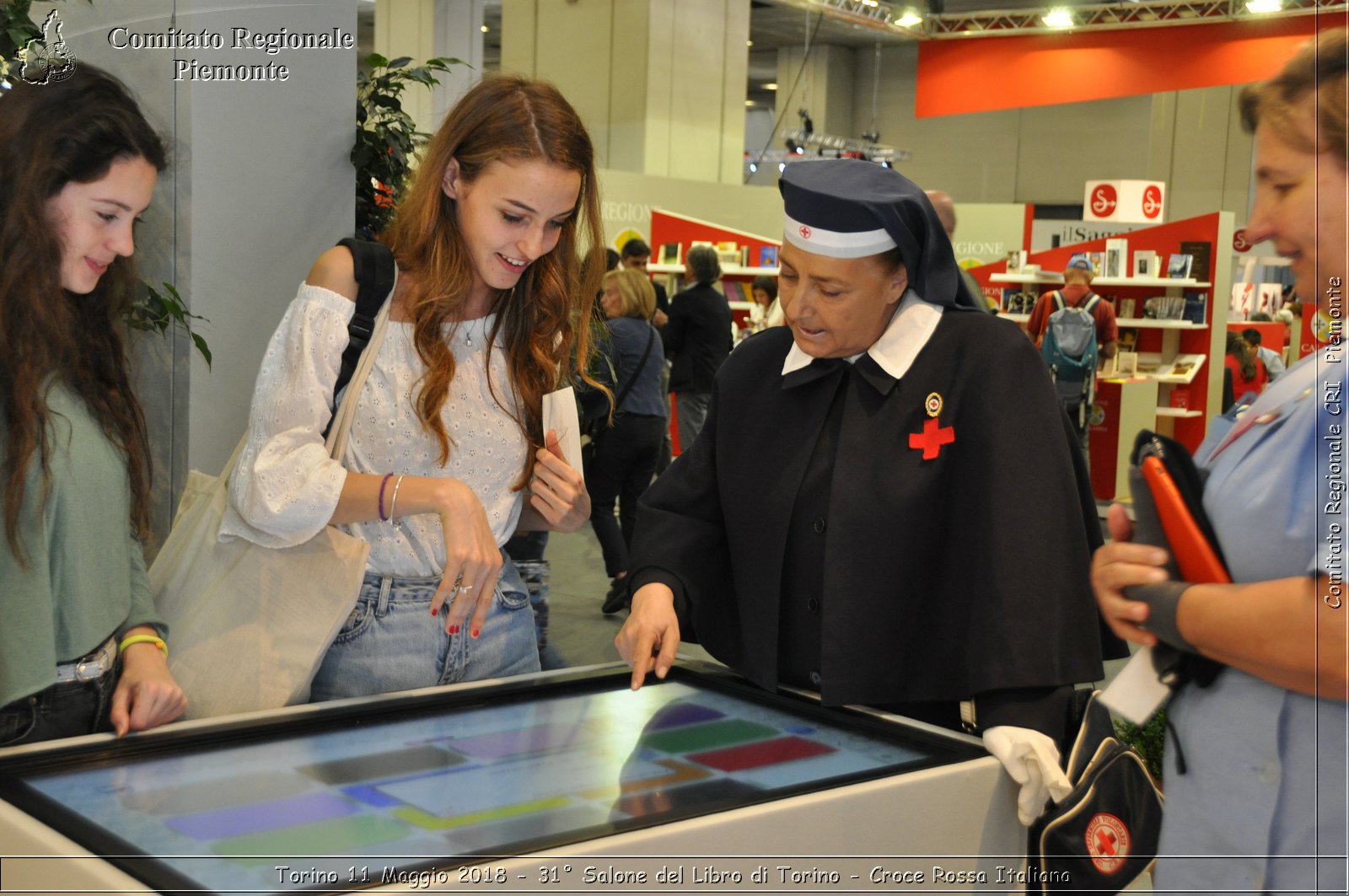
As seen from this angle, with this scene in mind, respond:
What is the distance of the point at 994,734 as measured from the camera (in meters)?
1.50

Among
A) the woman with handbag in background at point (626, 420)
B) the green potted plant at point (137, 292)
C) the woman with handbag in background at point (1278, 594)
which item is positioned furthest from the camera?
the woman with handbag in background at point (626, 420)

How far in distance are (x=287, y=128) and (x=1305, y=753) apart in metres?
2.79

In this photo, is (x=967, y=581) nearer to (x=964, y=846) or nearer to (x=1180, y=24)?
(x=964, y=846)

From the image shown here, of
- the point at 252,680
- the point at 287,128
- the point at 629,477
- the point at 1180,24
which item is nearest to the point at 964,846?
the point at 252,680

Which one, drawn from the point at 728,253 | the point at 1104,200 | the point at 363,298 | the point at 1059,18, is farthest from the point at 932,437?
the point at 1059,18

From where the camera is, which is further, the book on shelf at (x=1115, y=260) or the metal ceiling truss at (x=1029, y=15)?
the metal ceiling truss at (x=1029, y=15)

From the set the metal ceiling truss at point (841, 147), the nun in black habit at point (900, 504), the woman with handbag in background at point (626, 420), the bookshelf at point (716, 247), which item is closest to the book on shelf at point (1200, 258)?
the bookshelf at point (716, 247)

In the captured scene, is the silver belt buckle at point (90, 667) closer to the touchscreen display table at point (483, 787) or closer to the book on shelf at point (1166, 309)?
the touchscreen display table at point (483, 787)

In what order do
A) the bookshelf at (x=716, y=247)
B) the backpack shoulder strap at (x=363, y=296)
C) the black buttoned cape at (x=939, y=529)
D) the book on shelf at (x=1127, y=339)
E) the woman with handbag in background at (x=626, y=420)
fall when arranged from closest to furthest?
the black buttoned cape at (x=939, y=529)
the backpack shoulder strap at (x=363, y=296)
the woman with handbag in background at (x=626, y=420)
the book on shelf at (x=1127, y=339)
the bookshelf at (x=716, y=247)

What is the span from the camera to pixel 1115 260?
11039mm

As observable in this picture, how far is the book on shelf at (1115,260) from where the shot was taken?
11.0 m

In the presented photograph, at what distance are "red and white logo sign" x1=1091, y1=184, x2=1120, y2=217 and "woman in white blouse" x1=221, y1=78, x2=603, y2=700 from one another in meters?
12.2

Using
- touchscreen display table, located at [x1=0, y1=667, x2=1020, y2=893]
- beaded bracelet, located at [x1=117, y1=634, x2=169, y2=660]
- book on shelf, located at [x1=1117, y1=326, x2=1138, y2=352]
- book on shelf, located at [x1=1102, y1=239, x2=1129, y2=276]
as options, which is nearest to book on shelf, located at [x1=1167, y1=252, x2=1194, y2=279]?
book on shelf, located at [x1=1102, y1=239, x2=1129, y2=276]

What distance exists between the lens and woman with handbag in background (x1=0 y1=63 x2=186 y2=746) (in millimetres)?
1486
